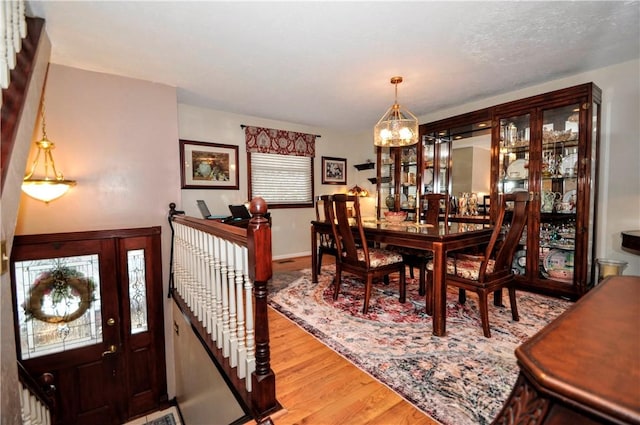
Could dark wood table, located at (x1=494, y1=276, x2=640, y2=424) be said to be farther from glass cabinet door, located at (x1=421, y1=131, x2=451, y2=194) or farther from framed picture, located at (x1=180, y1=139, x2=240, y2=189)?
framed picture, located at (x1=180, y1=139, x2=240, y2=189)

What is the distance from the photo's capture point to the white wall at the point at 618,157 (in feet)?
8.75

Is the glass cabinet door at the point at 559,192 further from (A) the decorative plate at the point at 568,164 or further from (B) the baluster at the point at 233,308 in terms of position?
(B) the baluster at the point at 233,308

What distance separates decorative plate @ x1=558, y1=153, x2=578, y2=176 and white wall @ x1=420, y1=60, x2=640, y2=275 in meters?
0.27

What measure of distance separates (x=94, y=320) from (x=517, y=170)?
4.74 metres

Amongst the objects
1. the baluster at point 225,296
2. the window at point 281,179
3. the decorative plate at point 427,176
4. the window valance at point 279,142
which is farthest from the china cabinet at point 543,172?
the baluster at point 225,296

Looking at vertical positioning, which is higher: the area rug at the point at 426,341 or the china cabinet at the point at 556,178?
the china cabinet at the point at 556,178

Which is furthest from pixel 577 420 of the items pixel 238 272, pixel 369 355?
pixel 369 355

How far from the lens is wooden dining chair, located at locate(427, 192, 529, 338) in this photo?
1.99 meters

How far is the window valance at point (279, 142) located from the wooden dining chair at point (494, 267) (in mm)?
3317

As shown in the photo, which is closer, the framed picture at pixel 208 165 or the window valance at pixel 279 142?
the framed picture at pixel 208 165

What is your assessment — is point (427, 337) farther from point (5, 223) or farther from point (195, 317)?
point (5, 223)

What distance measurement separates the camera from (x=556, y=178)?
118 inches

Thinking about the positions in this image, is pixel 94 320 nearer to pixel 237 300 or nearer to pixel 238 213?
pixel 238 213

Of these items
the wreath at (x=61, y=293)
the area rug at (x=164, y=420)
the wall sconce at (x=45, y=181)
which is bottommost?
the area rug at (x=164, y=420)
